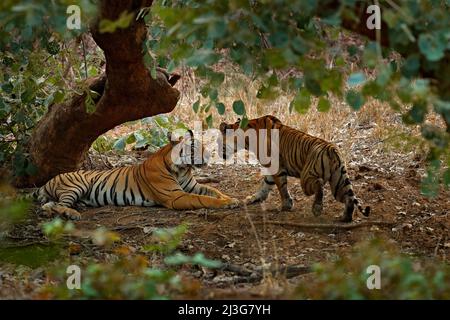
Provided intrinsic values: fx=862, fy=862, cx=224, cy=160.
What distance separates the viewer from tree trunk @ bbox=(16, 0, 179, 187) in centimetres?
653

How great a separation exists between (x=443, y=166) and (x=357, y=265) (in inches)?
172

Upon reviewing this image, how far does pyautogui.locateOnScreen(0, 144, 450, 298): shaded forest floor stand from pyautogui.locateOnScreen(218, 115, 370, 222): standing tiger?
0.14 m

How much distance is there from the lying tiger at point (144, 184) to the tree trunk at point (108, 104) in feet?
0.90

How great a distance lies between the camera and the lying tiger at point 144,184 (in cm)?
789

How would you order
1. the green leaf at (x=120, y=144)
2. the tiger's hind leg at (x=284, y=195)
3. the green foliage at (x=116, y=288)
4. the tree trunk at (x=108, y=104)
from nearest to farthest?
the green foliage at (x=116, y=288)
the tree trunk at (x=108, y=104)
the tiger's hind leg at (x=284, y=195)
the green leaf at (x=120, y=144)

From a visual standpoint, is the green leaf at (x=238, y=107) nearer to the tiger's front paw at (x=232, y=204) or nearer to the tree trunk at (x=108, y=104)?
the tree trunk at (x=108, y=104)

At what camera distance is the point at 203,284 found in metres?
5.24

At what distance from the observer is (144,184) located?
8.06 metres

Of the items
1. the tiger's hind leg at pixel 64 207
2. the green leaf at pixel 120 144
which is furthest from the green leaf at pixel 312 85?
the green leaf at pixel 120 144

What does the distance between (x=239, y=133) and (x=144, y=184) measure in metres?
1.02

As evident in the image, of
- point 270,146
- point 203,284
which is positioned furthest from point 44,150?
point 203,284

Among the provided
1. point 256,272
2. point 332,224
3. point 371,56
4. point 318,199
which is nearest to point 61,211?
point 318,199

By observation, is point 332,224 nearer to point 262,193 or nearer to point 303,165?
point 303,165
